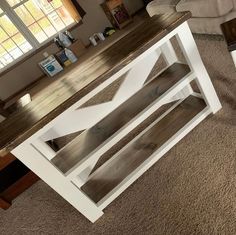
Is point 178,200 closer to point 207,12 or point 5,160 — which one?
point 5,160

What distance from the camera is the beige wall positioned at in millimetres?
4516

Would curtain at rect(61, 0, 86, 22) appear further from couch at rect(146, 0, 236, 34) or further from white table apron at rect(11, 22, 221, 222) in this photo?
white table apron at rect(11, 22, 221, 222)

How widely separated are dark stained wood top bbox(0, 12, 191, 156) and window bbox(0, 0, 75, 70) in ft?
11.2

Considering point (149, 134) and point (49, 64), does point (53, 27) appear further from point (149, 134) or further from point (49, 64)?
point (149, 134)

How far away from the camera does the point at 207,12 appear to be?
2.38m

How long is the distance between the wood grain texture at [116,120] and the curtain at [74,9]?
3.28 metres

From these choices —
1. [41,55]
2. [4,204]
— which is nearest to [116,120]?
[4,204]

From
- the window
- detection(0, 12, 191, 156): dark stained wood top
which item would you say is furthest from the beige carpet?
the window

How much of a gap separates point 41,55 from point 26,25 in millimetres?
520

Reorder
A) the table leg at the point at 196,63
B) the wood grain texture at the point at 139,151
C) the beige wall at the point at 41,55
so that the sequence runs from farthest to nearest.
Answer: the beige wall at the point at 41,55 < the wood grain texture at the point at 139,151 < the table leg at the point at 196,63

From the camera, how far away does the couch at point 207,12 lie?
89.0 inches

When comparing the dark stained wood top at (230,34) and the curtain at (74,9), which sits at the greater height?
the curtain at (74,9)

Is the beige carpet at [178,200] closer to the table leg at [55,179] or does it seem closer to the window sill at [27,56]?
the table leg at [55,179]

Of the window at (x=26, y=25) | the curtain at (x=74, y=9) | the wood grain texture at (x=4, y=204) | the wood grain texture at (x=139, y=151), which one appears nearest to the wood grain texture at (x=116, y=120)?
the wood grain texture at (x=139, y=151)
